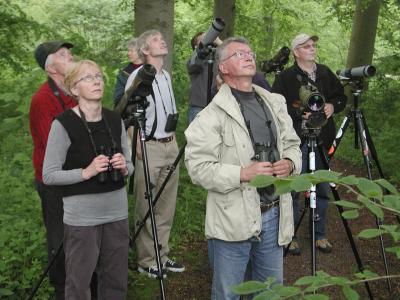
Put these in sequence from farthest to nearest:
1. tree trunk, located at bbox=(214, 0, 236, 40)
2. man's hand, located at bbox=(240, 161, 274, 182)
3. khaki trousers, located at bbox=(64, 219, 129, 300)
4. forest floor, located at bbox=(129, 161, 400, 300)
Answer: tree trunk, located at bbox=(214, 0, 236, 40), forest floor, located at bbox=(129, 161, 400, 300), khaki trousers, located at bbox=(64, 219, 129, 300), man's hand, located at bbox=(240, 161, 274, 182)

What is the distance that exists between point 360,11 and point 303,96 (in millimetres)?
7592

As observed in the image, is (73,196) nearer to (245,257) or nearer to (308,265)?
(245,257)

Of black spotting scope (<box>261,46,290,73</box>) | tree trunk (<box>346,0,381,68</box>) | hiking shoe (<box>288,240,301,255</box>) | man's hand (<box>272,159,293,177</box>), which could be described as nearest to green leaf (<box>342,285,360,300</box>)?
man's hand (<box>272,159,293,177</box>)

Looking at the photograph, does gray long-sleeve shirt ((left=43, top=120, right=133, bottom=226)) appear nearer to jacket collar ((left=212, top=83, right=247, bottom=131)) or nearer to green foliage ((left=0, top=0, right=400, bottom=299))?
green foliage ((left=0, top=0, right=400, bottom=299))

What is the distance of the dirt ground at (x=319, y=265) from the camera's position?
4.28m

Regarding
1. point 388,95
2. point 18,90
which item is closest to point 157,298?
point 18,90

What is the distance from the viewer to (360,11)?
10.5 metres

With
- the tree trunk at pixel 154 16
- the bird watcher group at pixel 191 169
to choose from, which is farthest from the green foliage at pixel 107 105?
the tree trunk at pixel 154 16

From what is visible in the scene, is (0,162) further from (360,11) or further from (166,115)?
(360,11)

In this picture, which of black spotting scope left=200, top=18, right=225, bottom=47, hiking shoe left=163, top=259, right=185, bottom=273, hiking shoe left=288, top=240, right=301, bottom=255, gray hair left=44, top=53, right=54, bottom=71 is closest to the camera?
gray hair left=44, top=53, right=54, bottom=71

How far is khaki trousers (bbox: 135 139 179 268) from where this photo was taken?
4324mm

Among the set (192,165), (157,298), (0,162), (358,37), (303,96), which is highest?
(358,37)

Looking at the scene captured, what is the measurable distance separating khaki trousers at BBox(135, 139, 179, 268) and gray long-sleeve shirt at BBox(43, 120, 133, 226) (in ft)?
3.82

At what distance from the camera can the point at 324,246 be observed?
507cm
